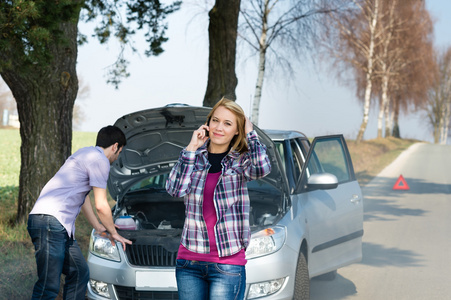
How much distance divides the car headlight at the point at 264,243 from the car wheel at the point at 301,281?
37cm

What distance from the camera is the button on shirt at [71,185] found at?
13.9 feet

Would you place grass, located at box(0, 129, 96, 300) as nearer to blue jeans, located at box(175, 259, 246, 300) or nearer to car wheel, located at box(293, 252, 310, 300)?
car wheel, located at box(293, 252, 310, 300)

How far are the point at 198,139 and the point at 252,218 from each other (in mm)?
2414

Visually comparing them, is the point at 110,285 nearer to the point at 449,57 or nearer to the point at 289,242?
the point at 289,242

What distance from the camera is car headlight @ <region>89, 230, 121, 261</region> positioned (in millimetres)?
4809

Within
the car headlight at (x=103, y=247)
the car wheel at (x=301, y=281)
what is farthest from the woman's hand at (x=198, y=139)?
the car wheel at (x=301, y=281)

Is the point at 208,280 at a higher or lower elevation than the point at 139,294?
higher

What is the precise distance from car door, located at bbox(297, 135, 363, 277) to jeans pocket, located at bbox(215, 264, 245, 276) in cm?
240

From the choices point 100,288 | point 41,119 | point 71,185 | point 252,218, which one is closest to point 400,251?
point 252,218

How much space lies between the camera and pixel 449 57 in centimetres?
7238

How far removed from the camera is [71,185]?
4273 mm

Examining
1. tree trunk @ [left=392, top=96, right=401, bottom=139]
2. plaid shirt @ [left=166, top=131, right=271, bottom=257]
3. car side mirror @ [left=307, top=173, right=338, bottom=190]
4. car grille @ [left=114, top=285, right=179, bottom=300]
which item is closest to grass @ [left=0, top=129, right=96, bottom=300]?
car grille @ [left=114, top=285, right=179, bottom=300]

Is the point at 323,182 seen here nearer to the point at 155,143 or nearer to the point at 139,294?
the point at 155,143

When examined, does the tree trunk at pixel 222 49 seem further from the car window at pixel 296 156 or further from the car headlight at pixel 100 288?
the car headlight at pixel 100 288
